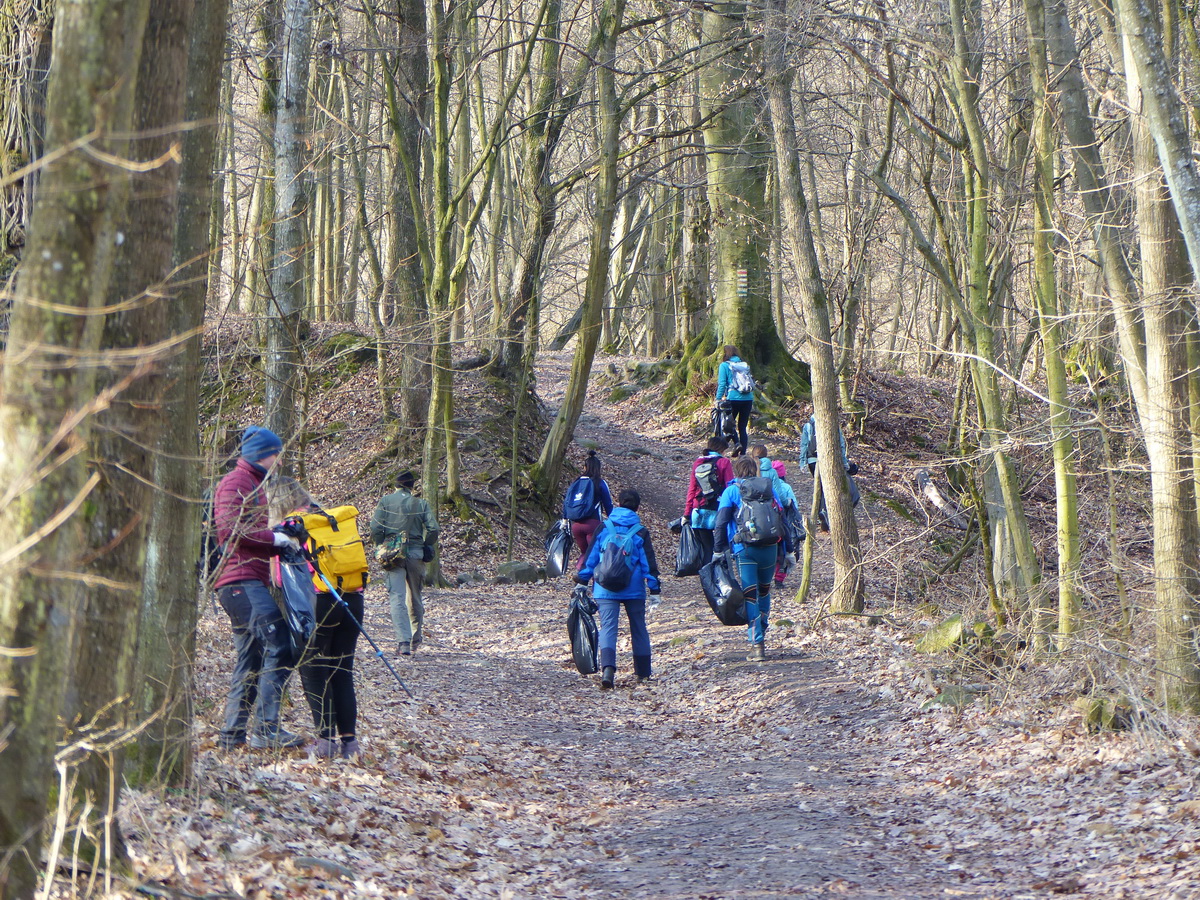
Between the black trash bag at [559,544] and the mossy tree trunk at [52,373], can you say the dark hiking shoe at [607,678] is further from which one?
the mossy tree trunk at [52,373]

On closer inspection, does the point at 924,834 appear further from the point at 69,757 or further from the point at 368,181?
the point at 368,181

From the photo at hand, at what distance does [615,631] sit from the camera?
33.7ft

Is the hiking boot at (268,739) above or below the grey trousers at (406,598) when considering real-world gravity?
below

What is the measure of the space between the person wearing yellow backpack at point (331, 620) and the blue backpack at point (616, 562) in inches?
133

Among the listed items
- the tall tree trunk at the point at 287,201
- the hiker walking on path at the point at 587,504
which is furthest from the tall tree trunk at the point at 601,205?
the tall tree trunk at the point at 287,201

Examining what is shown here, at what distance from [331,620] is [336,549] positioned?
0.45m

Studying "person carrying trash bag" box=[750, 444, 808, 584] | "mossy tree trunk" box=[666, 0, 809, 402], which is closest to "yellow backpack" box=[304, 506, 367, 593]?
"person carrying trash bag" box=[750, 444, 808, 584]

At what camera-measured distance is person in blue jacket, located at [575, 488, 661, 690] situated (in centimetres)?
988

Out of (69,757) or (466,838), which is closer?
(69,757)

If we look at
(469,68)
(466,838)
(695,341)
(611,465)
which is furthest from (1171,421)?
(695,341)

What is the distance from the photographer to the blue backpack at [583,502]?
496 inches

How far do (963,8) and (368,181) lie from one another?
15.6m

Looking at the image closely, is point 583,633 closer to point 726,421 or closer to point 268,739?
point 268,739

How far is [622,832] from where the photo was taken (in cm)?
644
